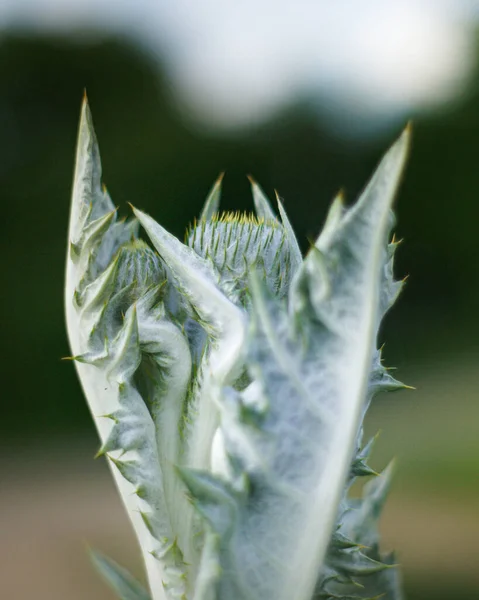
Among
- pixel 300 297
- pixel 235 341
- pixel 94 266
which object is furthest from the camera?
pixel 94 266

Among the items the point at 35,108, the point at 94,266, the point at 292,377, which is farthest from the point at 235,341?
the point at 35,108

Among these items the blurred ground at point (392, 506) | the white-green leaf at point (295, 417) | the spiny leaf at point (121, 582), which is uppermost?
the white-green leaf at point (295, 417)

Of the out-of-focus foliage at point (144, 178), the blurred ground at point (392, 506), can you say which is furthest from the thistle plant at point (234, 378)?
the out-of-focus foliage at point (144, 178)

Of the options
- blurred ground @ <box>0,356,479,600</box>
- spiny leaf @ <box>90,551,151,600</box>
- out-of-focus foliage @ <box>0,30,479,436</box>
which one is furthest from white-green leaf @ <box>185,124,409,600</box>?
out-of-focus foliage @ <box>0,30,479,436</box>

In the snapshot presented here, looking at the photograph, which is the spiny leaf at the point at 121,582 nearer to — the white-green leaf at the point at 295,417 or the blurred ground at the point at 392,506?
the white-green leaf at the point at 295,417

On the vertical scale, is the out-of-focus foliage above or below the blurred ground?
above

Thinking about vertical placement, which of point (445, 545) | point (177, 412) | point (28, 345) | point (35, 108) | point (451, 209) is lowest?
point (445, 545)

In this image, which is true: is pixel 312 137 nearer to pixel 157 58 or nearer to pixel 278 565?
pixel 157 58

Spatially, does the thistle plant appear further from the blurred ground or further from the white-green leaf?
the blurred ground

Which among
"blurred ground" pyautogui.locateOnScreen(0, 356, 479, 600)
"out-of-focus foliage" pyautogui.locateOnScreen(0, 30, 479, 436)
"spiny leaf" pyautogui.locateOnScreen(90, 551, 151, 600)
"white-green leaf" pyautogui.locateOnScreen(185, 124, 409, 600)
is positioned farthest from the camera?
"out-of-focus foliage" pyautogui.locateOnScreen(0, 30, 479, 436)
